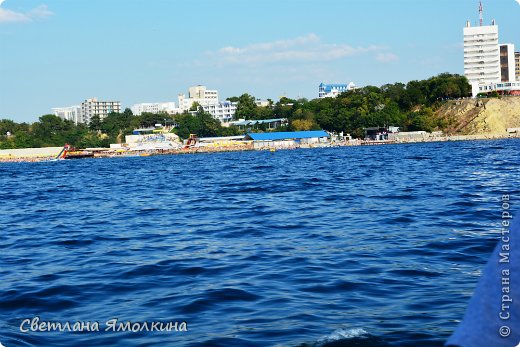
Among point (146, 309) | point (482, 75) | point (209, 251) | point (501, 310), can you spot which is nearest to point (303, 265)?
point (209, 251)

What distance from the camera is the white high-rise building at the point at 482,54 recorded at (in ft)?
556

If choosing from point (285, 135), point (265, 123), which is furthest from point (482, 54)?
point (285, 135)

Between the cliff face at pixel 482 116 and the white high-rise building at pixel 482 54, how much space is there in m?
44.2

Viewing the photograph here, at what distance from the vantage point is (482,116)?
405 ft

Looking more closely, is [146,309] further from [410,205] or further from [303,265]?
[410,205]

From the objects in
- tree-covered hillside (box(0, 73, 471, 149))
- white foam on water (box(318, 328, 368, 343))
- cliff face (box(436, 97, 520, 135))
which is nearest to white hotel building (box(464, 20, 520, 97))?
tree-covered hillside (box(0, 73, 471, 149))

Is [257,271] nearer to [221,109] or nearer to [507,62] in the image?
[221,109]

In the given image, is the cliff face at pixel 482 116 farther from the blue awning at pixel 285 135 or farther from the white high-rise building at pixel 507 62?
the white high-rise building at pixel 507 62

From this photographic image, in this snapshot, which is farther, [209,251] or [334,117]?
[334,117]

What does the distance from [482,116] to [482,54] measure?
2150 inches

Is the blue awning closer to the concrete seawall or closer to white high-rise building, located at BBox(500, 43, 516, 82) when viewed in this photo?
the concrete seawall

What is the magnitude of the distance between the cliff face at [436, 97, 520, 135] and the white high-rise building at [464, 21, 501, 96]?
1742 inches

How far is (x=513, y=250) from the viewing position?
49.7 inches

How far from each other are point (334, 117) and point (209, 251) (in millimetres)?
121104
